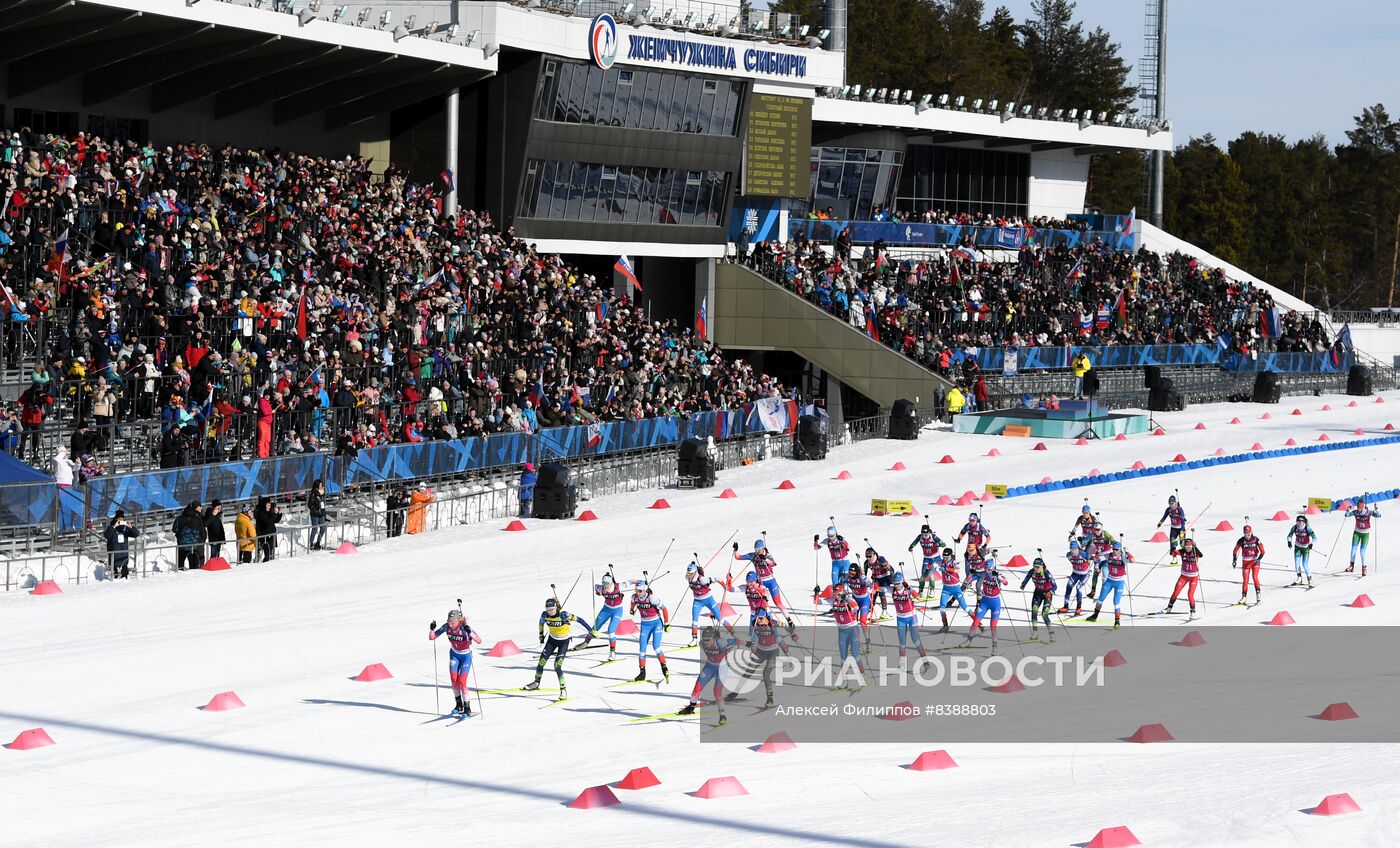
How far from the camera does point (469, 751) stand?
20766 millimetres

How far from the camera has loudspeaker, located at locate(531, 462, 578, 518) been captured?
123 ft

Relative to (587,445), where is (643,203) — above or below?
above

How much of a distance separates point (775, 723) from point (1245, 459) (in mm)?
30410

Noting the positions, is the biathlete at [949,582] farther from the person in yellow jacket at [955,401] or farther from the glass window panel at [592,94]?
the glass window panel at [592,94]

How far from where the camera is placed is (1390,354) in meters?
79.0

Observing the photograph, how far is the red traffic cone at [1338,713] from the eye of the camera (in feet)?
73.3

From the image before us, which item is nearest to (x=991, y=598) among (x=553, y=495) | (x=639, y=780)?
(x=639, y=780)

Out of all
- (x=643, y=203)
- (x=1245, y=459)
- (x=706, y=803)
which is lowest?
(x=706, y=803)

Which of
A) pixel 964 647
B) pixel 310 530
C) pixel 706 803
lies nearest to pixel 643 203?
pixel 310 530

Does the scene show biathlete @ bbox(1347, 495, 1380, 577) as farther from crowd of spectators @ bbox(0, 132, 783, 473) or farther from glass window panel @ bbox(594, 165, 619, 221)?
glass window panel @ bbox(594, 165, 619, 221)

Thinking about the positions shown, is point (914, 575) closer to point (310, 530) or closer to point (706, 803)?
point (310, 530)

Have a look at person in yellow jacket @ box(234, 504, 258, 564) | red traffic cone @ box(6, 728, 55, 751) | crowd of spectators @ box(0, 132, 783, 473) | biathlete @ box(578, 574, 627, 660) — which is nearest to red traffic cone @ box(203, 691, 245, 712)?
red traffic cone @ box(6, 728, 55, 751)

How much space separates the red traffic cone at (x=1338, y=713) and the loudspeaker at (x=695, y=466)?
70.7ft

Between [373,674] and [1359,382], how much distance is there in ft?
164
